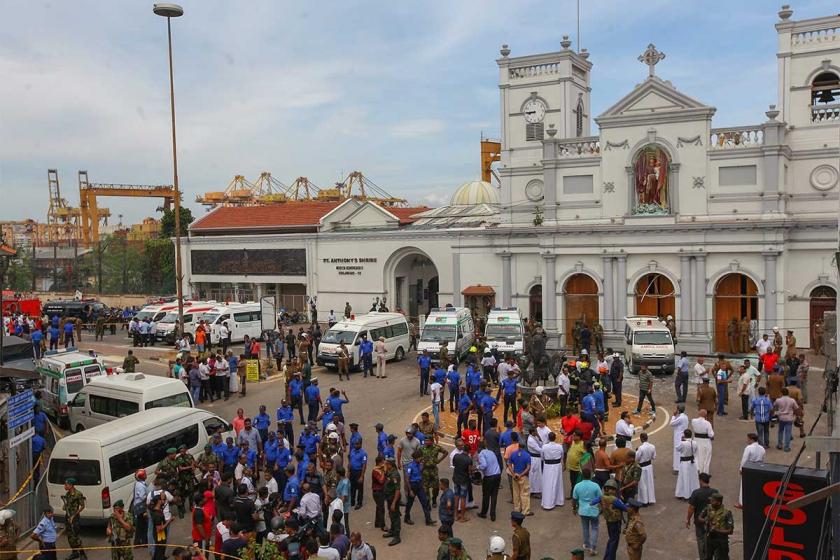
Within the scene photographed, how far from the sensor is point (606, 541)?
1277 cm

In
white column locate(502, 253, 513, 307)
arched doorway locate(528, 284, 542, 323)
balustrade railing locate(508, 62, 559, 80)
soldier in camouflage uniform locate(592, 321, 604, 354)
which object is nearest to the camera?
soldier in camouflage uniform locate(592, 321, 604, 354)

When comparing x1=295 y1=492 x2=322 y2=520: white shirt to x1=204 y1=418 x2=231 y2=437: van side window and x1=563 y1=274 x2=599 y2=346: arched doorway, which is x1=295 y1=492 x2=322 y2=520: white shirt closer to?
x1=204 y1=418 x2=231 y2=437: van side window

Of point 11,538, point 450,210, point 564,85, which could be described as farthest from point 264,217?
point 11,538

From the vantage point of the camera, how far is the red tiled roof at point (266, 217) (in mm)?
47625

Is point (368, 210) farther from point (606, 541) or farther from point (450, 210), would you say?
point (606, 541)

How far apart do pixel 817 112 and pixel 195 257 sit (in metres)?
38.2

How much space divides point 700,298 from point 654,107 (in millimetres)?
8662

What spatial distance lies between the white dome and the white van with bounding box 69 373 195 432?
3848cm

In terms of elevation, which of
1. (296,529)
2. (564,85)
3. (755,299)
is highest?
(564,85)

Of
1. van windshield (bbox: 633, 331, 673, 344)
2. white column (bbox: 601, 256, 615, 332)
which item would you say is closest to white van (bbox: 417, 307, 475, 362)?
van windshield (bbox: 633, 331, 673, 344)

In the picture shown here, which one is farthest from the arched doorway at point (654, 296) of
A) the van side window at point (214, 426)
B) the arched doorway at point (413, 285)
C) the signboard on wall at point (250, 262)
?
the van side window at point (214, 426)

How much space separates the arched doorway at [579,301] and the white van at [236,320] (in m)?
14.9

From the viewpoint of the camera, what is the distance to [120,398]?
706 inches

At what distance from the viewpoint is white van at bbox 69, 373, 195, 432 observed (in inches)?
699
